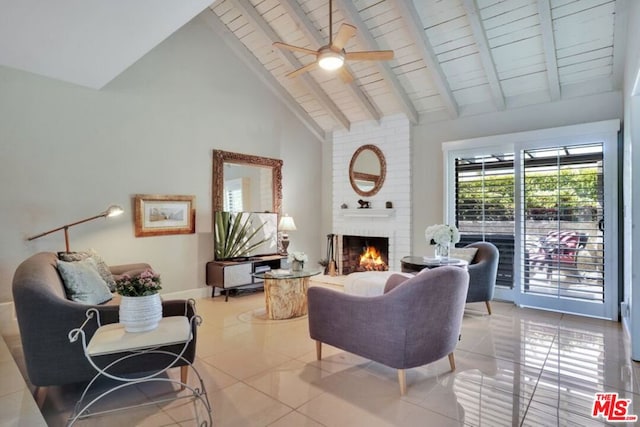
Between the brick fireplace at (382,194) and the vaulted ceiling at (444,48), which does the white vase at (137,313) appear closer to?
the vaulted ceiling at (444,48)

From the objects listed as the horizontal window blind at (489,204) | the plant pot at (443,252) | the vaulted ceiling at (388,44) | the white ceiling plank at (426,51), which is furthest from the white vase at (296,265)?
the white ceiling plank at (426,51)

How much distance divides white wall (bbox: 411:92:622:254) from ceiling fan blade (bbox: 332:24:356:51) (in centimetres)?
306

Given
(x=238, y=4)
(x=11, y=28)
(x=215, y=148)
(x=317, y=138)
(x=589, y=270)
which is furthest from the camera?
(x=317, y=138)

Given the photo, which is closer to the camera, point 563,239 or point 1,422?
point 1,422

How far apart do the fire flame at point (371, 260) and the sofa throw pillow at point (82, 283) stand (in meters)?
4.60

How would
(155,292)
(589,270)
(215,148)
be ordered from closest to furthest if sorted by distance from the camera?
(155,292), (589,270), (215,148)

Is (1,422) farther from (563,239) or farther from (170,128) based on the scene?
(563,239)

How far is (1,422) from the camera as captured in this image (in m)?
2.15

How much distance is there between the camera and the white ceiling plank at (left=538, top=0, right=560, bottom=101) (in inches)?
159

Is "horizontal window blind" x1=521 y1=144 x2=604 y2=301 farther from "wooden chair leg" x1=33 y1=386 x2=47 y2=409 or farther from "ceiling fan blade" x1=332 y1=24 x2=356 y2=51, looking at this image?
"wooden chair leg" x1=33 y1=386 x2=47 y2=409

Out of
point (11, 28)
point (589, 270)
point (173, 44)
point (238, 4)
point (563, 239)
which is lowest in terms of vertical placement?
point (589, 270)

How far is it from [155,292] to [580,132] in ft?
17.1

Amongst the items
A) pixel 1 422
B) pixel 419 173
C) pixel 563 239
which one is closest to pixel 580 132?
pixel 563 239

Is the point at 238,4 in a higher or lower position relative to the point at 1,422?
higher
